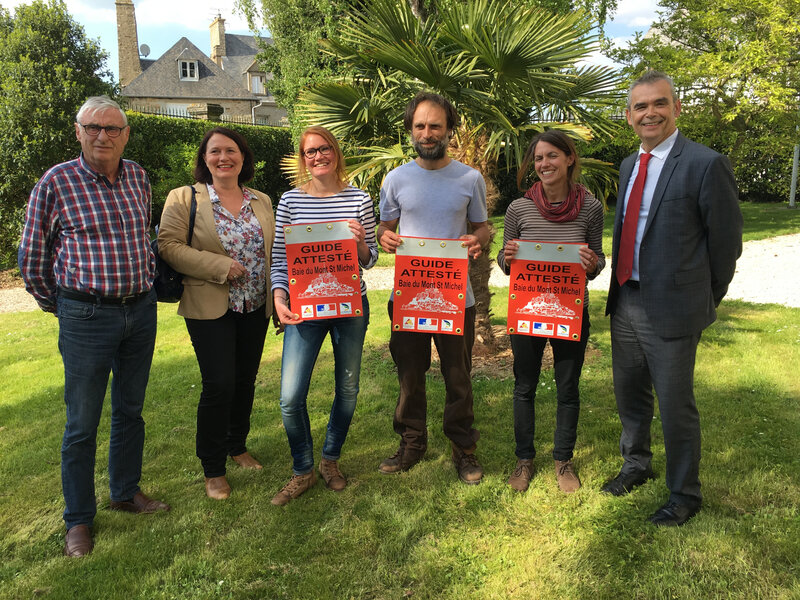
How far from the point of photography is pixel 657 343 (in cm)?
312

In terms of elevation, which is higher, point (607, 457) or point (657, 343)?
point (657, 343)

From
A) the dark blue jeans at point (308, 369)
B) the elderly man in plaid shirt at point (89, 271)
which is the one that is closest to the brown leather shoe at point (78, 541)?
the elderly man in plaid shirt at point (89, 271)

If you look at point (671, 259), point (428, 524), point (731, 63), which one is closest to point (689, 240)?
point (671, 259)

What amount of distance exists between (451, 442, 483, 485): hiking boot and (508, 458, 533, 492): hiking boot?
0.22 meters

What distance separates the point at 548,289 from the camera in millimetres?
3416

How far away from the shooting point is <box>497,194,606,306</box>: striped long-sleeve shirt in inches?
134

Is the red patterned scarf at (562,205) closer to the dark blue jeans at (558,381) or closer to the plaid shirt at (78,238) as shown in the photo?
the dark blue jeans at (558,381)

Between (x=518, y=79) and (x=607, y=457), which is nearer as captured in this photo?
(x=607, y=457)

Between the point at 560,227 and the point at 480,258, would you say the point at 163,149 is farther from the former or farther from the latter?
the point at 560,227

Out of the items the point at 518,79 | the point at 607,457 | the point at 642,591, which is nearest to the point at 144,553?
the point at 642,591

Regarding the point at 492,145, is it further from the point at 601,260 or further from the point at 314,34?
the point at 314,34

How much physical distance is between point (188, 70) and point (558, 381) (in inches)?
1658

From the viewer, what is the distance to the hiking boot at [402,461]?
12.9 ft

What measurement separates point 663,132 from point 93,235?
3.06 metres
